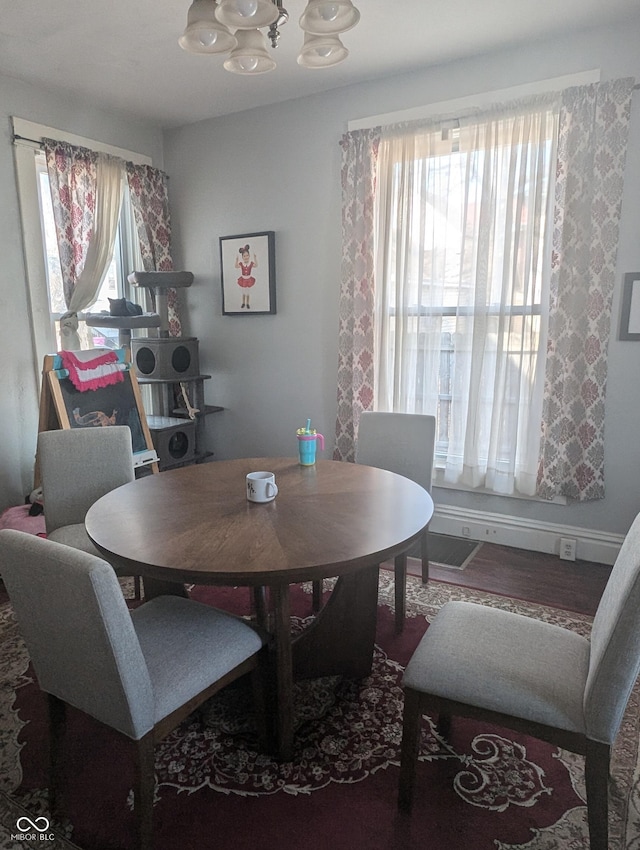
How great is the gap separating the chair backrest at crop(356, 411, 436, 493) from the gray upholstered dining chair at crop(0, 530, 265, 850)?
1394 millimetres

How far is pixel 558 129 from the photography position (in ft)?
8.98

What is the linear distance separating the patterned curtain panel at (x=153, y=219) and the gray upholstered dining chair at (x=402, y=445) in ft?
6.74

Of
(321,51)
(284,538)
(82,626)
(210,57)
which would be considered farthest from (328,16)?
(82,626)

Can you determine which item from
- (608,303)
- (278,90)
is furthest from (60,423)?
(608,303)

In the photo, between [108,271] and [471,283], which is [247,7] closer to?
[471,283]

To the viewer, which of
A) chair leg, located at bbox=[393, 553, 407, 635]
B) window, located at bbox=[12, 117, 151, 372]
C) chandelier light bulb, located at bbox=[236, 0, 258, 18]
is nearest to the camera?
chandelier light bulb, located at bbox=[236, 0, 258, 18]

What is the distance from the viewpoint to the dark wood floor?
2656mm

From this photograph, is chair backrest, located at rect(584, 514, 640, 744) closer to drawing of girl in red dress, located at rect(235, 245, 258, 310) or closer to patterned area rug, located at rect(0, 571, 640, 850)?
patterned area rug, located at rect(0, 571, 640, 850)

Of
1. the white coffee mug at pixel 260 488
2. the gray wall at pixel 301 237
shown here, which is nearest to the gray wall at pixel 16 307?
the gray wall at pixel 301 237

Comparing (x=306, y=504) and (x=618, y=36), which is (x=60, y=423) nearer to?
(x=306, y=504)

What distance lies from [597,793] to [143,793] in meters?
1.06

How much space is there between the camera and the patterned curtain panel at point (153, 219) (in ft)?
12.6

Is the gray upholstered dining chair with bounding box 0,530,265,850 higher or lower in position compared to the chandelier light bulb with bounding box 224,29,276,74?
lower

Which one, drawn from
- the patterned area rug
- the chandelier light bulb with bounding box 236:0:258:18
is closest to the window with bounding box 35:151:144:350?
the chandelier light bulb with bounding box 236:0:258:18
